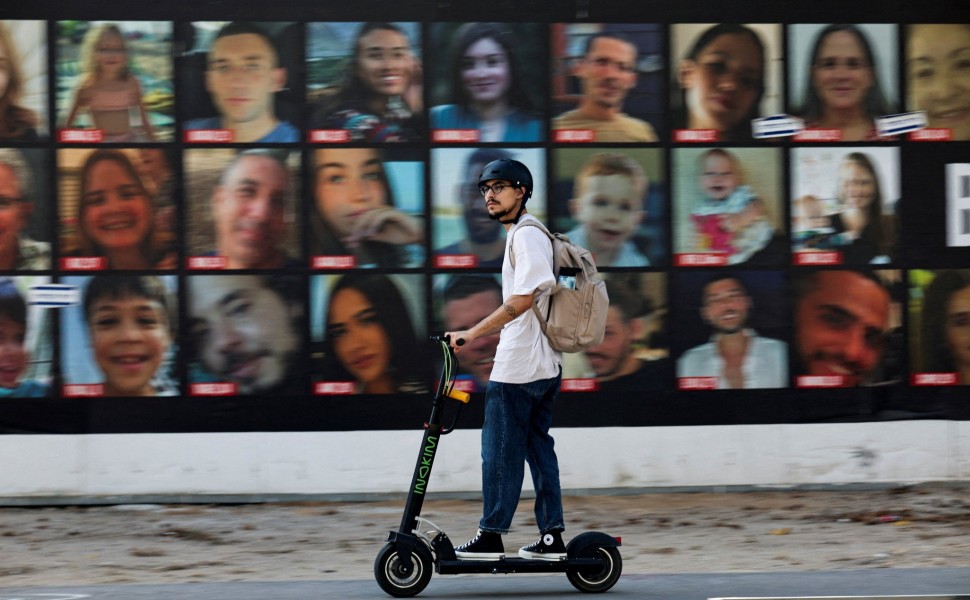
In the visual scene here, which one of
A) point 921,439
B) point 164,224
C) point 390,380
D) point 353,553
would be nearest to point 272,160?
point 164,224

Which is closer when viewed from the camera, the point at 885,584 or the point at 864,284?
the point at 885,584

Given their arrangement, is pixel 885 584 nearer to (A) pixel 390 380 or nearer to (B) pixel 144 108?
(A) pixel 390 380

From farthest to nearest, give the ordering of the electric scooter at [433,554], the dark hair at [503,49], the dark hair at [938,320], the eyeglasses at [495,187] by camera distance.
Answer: the dark hair at [938,320]
the dark hair at [503,49]
the eyeglasses at [495,187]
the electric scooter at [433,554]

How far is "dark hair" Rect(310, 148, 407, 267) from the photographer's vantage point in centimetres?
964

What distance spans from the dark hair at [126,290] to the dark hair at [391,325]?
110 centimetres

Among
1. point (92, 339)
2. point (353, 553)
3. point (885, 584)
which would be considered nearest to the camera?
point (885, 584)

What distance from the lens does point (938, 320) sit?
995 cm

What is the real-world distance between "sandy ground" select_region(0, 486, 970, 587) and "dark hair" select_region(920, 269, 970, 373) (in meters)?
0.89

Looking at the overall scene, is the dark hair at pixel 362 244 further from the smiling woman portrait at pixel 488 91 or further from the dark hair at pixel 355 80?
the smiling woman portrait at pixel 488 91

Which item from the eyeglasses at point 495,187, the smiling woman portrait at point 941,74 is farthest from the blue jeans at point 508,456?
the smiling woman portrait at point 941,74

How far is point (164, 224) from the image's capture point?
9562 mm

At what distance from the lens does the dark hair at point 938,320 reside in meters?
9.95

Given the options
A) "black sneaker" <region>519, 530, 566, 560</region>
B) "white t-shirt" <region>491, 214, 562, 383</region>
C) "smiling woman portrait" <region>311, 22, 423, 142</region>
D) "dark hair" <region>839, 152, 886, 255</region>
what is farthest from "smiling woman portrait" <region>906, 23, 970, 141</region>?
"black sneaker" <region>519, 530, 566, 560</region>

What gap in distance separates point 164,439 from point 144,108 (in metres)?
2.26
